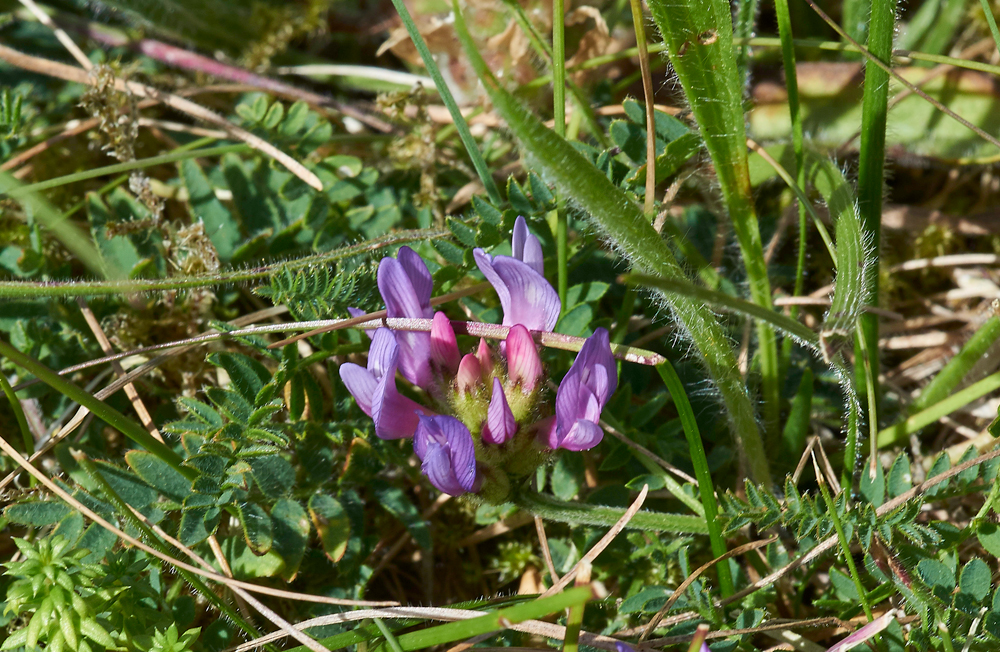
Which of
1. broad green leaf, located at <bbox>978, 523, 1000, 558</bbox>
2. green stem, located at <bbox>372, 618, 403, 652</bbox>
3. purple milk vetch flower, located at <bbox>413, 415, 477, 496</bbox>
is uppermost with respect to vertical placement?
purple milk vetch flower, located at <bbox>413, 415, 477, 496</bbox>

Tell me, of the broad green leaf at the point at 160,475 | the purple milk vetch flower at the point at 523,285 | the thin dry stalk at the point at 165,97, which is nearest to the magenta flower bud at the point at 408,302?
the purple milk vetch flower at the point at 523,285

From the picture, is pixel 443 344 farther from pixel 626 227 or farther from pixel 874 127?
pixel 874 127

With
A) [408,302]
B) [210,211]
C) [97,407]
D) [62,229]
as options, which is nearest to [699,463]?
[408,302]

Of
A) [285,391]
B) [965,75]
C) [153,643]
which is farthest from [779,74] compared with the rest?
[153,643]

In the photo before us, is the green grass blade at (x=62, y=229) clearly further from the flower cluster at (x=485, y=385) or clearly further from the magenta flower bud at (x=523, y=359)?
the magenta flower bud at (x=523, y=359)

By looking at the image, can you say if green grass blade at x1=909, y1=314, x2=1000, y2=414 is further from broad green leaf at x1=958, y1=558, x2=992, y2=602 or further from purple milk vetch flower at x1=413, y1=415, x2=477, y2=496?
purple milk vetch flower at x1=413, y1=415, x2=477, y2=496

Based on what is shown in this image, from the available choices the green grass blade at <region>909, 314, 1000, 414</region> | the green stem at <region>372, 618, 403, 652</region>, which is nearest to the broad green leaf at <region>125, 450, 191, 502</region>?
the green stem at <region>372, 618, 403, 652</region>

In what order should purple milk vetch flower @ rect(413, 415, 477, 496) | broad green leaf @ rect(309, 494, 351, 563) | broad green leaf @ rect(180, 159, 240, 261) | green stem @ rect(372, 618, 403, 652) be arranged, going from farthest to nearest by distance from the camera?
broad green leaf @ rect(180, 159, 240, 261)
broad green leaf @ rect(309, 494, 351, 563)
green stem @ rect(372, 618, 403, 652)
purple milk vetch flower @ rect(413, 415, 477, 496)
